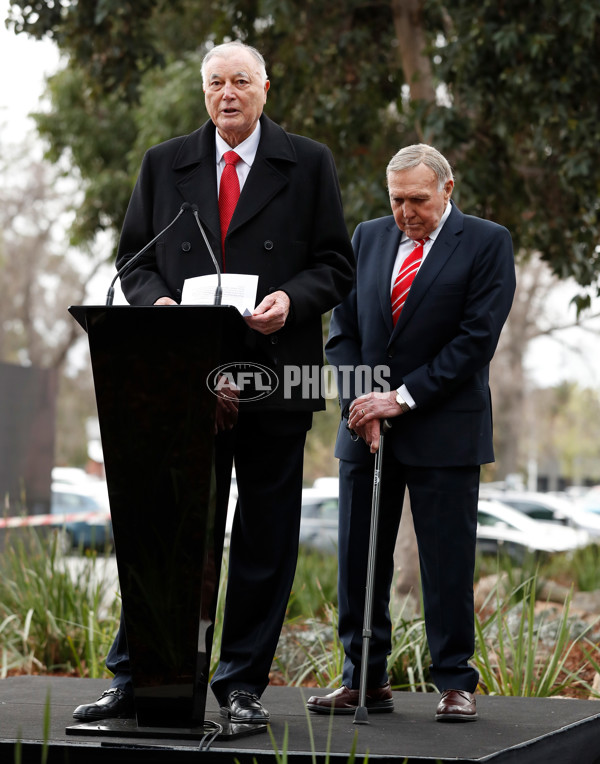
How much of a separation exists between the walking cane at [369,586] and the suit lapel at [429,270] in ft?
1.27

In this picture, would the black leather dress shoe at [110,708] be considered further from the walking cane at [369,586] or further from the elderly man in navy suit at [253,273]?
the walking cane at [369,586]

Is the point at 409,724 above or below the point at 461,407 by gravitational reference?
below

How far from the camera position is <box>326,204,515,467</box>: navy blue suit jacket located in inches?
146

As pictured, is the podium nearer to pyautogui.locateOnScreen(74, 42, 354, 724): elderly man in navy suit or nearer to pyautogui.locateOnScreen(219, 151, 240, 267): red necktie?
pyautogui.locateOnScreen(74, 42, 354, 724): elderly man in navy suit

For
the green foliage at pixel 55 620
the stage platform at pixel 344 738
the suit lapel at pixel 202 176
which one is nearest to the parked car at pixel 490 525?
the green foliage at pixel 55 620

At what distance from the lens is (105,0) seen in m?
7.80

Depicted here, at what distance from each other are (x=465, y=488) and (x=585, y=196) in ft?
15.9

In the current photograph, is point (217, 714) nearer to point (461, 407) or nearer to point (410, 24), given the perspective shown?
point (461, 407)

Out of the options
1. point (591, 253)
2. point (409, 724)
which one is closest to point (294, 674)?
point (409, 724)

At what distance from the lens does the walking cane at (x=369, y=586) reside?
343 centimetres

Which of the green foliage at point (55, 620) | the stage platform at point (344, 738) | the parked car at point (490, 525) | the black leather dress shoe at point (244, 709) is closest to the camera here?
the stage platform at point (344, 738)

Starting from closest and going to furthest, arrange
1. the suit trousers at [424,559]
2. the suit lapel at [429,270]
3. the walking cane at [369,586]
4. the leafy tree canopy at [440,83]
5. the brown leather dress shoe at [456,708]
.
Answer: the walking cane at [369,586] → the brown leather dress shoe at [456,708] → the suit trousers at [424,559] → the suit lapel at [429,270] → the leafy tree canopy at [440,83]

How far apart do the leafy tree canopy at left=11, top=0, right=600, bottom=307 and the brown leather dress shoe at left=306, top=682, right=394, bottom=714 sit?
436 centimetres

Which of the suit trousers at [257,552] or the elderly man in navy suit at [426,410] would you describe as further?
the elderly man in navy suit at [426,410]
